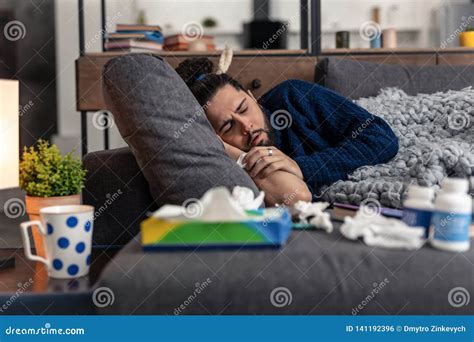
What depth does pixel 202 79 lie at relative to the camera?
5.86 ft

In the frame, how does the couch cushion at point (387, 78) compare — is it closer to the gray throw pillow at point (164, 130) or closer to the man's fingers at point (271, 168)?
the man's fingers at point (271, 168)

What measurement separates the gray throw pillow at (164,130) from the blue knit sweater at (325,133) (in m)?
0.35

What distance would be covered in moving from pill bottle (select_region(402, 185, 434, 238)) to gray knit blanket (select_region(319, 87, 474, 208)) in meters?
0.31

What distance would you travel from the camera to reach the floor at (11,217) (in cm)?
242

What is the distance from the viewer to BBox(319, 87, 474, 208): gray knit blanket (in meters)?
1.42

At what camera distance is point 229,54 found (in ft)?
7.26

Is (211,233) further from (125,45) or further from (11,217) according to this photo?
(11,217)

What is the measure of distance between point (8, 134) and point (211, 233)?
62 centimetres

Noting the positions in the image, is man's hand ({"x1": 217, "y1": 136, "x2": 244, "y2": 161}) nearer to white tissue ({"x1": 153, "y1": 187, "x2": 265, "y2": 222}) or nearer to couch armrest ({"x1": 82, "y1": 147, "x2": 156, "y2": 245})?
couch armrest ({"x1": 82, "y1": 147, "x2": 156, "y2": 245})

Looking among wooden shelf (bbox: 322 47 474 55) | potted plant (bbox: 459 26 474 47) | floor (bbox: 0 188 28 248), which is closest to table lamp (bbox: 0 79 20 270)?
floor (bbox: 0 188 28 248)

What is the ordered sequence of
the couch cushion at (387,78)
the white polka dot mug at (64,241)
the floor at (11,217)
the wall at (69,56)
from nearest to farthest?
the white polka dot mug at (64,241), the couch cushion at (387,78), the floor at (11,217), the wall at (69,56)

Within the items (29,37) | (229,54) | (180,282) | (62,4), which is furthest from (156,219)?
(62,4)

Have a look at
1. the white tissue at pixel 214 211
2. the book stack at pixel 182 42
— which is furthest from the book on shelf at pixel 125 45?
the white tissue at pixel 214 211

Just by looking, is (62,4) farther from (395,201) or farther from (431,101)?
(395,201)
